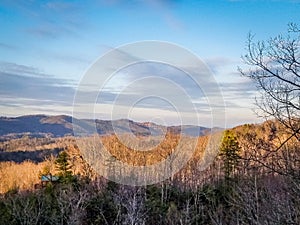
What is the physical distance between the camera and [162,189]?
29156mm

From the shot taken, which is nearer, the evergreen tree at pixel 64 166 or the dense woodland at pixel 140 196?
the dense woodland at pixel 140 196

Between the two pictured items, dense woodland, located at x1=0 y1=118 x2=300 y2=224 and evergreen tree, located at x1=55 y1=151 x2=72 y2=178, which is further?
evergreen tree, located at x1=55 y1=151 x2=72 y2=178

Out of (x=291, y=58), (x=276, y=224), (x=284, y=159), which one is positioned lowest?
(x=276, y=224)

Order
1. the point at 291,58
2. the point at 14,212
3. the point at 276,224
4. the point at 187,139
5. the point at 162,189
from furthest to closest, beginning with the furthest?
the point at 162,189, the point at 187,139, the point at 14,212, the point at 276,224, the point at 291,58

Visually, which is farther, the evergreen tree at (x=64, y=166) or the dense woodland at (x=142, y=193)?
the evergreen tree at (x=64, y=166)

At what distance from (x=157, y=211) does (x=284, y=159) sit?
65.8 feet

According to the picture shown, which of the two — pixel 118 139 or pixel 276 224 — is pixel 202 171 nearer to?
pixel 118 139

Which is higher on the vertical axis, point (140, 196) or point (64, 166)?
point (64, 166)

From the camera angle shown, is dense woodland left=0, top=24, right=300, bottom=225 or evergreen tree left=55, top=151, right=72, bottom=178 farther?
evergreen tree left=55, top=151, right=72, bottom=178

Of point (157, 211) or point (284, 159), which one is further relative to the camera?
point (157, 211)

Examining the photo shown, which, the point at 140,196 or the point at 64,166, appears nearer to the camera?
the point at 140,196

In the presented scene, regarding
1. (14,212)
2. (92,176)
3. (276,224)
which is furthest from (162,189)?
(276,224)

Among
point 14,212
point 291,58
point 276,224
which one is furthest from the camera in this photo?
point 14,212

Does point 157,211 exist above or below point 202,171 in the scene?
below
